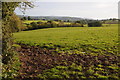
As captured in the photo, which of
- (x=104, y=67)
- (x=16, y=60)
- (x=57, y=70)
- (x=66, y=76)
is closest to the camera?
(x=66, y=76)

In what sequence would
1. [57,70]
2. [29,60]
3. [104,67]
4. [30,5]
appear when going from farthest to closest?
[30,5], [29,60], [104,67], [57,70]

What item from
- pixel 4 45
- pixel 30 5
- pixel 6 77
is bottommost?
pixel 6 77

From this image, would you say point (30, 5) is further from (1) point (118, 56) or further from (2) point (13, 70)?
(1) point (118, 56)

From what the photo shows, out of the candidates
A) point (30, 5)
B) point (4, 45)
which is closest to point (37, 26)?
point (30, 5)

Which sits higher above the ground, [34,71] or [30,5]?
[30,5]

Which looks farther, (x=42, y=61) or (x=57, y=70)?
(x=42, y=61)

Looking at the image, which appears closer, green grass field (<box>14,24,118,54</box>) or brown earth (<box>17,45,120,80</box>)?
brown earth (<box>17,45,120,80</box>)

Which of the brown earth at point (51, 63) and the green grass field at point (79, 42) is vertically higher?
the green grass field at point (79, 42)

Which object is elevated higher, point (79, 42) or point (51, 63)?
point (79, 42)

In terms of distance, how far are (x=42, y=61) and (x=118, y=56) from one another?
23.7 feet

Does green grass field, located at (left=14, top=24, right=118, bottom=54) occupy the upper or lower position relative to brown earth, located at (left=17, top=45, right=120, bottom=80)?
upper

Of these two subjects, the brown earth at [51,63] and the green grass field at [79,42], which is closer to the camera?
the brown earth at [51,63]

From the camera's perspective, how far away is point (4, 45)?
1194 centimetres

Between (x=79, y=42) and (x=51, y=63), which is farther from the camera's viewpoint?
(x=79, y=42)
